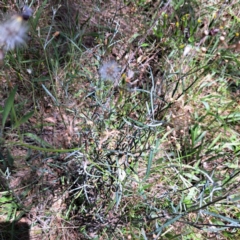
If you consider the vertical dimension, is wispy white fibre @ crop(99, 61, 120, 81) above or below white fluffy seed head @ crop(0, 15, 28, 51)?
below

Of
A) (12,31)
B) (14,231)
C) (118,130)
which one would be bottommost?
(14,231)

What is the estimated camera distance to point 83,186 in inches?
48.3

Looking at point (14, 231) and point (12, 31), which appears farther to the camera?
point (14, 231)

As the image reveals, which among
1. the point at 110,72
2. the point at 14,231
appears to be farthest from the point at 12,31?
the point at 14,231

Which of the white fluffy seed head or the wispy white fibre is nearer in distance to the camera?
the white fluffy seed head

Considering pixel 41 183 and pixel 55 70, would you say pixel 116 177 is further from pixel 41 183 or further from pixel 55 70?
pixel 55 70

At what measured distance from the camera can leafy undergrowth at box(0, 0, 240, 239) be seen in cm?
126

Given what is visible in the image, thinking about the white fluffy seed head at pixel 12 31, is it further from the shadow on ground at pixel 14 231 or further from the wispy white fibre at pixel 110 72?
the shadow on ground at pixel 14 231

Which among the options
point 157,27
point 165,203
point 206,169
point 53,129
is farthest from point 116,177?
point 157,27

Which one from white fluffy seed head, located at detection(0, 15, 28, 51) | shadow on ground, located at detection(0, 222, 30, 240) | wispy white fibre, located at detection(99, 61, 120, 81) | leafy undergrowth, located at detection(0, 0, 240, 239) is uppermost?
white fluffy seed head, located at detection(0, 15, 28, 51)

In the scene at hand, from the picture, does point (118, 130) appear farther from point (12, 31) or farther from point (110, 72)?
point (12, 31)

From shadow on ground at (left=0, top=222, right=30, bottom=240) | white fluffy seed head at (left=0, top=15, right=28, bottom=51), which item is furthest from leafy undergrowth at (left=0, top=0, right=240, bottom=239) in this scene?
white fluffy seed head at (left=0, top=15, right=28, bottom=51)

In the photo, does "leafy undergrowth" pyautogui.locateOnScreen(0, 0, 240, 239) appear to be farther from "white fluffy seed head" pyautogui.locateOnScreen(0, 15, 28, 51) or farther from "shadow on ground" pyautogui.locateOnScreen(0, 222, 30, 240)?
"white fluffy seed head" pyautogui.locateOnScreen(0, 15, 28, 51)

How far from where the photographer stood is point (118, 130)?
4.27 ft
